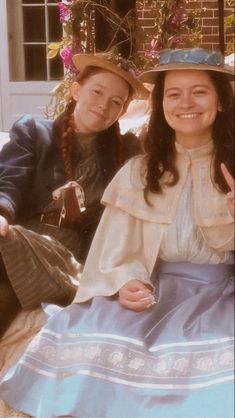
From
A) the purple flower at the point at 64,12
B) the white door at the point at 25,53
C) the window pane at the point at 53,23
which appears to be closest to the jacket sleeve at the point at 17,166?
the purple flower at the point at 64,12

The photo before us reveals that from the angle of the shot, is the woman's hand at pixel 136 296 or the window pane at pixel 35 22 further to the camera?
the window pane at pixel 35 22

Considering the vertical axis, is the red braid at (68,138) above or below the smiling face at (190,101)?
below

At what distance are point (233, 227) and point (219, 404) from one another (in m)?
0.35

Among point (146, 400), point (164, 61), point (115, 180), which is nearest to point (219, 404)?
point (146, 400)

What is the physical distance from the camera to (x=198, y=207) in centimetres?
141

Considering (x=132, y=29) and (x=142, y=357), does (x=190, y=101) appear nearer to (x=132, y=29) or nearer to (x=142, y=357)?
(x=142, y=357)

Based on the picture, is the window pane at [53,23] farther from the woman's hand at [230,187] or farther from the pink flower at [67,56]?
the woman's hand at [230,187]

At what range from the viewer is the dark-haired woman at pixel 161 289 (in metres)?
1.32

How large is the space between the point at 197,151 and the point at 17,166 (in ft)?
1.74

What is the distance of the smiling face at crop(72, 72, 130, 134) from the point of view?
1.61 meters

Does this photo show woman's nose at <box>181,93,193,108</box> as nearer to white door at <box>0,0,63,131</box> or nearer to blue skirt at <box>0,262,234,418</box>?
blue skirt at <box>0,262,234,418</box>

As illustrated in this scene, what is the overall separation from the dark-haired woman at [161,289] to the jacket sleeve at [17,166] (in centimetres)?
29

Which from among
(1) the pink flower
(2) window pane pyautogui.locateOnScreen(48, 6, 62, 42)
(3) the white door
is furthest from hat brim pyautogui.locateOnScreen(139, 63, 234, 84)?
(2) window pane pyautogui.locateOnScreen(48, 6, 62, 42)

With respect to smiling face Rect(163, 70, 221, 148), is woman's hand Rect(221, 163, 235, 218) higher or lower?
lower
